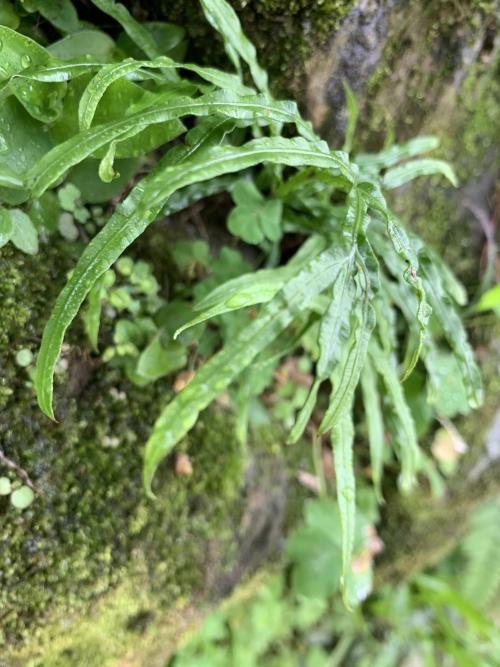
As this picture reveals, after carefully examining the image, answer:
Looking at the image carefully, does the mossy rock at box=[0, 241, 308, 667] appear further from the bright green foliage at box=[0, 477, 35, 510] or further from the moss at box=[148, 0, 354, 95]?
the moss at box=[148, 0, 354, 95]

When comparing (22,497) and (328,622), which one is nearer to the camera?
(22,497)

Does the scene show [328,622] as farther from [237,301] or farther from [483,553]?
[237,301]

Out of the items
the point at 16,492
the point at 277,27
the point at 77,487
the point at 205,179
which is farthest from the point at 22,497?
the point at 277,27

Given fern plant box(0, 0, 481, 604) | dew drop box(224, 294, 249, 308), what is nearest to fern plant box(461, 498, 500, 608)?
fern plant box(0, 0, 481, 604)

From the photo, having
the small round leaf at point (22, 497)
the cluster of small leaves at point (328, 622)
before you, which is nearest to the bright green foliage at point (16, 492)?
the small round leaf at point (22, 497)

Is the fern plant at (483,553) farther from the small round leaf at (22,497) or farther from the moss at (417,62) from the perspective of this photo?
the small round leaf at (22,497)

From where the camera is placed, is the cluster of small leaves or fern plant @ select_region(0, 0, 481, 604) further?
the cluster of small leaves

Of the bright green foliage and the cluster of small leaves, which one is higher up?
the bright green foliage

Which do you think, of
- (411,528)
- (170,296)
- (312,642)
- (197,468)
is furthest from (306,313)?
(312,642)

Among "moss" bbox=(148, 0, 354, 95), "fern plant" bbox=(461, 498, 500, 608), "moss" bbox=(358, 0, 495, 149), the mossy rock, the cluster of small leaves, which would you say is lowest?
"fern plant" bbox=(461, 498, 500, 608)

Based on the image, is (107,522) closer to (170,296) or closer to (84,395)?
(84,395)

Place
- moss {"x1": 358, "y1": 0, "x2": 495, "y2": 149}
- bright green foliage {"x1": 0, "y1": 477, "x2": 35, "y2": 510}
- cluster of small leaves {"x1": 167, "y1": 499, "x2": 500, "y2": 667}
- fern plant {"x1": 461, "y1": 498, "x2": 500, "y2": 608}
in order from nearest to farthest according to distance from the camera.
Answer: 1. bright green foliage {"x1": 0, "y1": 477, "x2": 35, "y2": 510}
2. moss {"x1": 358, "y1": 0, "x2": 495, "y2": 149}
3. cluster of small leaves {"x1": 167, "y1": 499, "x2": 500, "y2": 667}
4. fern plant {"x1": 461, "y1": 498, "x2": 500, "y2": 608}

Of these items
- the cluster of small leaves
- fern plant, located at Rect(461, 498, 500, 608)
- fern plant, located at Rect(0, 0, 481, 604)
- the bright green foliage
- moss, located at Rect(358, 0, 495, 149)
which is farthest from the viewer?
fern plant, located at Rect(461, 498, 500, 608)
